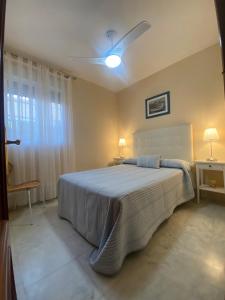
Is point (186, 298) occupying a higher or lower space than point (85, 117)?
lower

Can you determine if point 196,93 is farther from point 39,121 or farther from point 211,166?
point 39,121

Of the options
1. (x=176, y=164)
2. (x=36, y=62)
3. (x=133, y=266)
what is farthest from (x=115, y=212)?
(x=36, y=62)

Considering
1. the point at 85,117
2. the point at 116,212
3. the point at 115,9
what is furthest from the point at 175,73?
the point at 116,212

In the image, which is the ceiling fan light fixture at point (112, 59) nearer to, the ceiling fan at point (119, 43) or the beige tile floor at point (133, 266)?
the ceiling fan at point (119, 43)

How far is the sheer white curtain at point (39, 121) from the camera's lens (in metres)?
2.75

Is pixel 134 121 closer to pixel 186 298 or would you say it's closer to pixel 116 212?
pixel 116 212

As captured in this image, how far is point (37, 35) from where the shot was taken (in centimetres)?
235

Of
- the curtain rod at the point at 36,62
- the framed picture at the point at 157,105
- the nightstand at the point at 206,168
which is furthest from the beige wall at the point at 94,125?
the nightstand at the point at 206,168

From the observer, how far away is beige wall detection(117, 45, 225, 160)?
2801 mm

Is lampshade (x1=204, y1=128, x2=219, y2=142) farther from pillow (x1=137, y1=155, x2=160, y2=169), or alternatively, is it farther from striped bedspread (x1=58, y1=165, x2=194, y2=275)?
striped bedspread (x1=58, y1=165, x2=194, y2=275)

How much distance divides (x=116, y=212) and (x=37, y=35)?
270 cm

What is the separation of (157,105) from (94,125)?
1.65 meters

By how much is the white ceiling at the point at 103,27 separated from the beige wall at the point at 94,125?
0.87 metres

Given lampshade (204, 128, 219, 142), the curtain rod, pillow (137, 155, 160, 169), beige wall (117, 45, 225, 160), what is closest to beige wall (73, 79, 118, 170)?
the curtain rod
